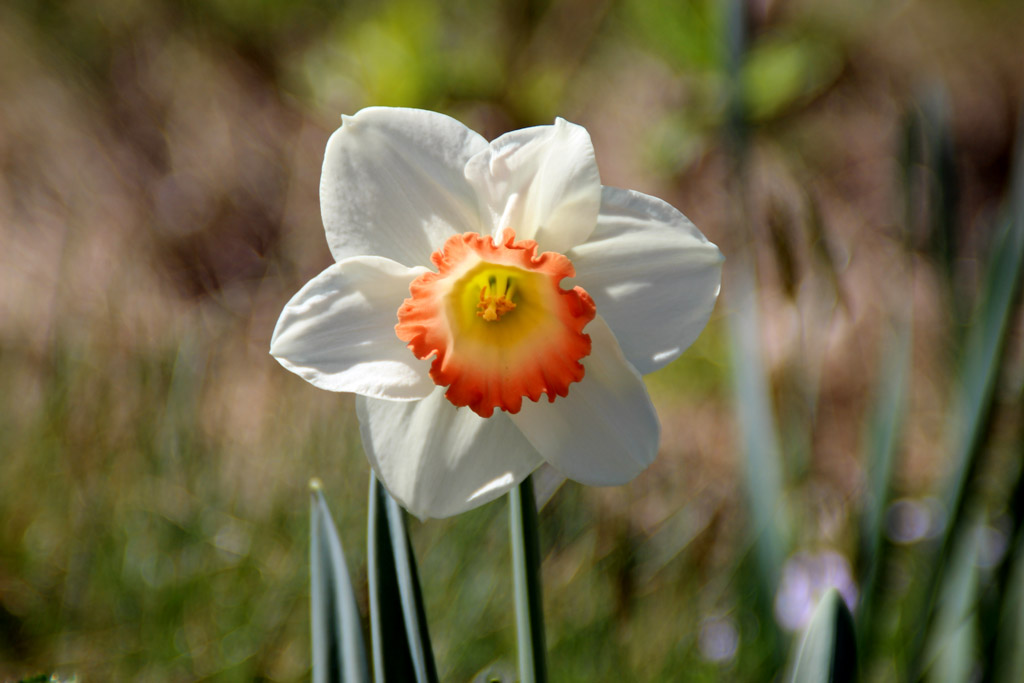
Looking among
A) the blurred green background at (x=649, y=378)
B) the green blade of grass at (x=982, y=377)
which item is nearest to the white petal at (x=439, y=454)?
the blurred green background at (x=649, y=378)

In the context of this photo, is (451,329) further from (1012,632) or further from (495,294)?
(1012,632)

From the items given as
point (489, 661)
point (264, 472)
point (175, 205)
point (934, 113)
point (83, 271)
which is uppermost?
point (175, 205)

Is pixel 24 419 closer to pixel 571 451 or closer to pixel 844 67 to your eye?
pixel 571 451

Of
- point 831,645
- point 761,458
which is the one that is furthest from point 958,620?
point 831,645

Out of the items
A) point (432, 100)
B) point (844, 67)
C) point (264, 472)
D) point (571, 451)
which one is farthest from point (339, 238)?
point (844, 67)

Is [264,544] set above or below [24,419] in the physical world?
below
